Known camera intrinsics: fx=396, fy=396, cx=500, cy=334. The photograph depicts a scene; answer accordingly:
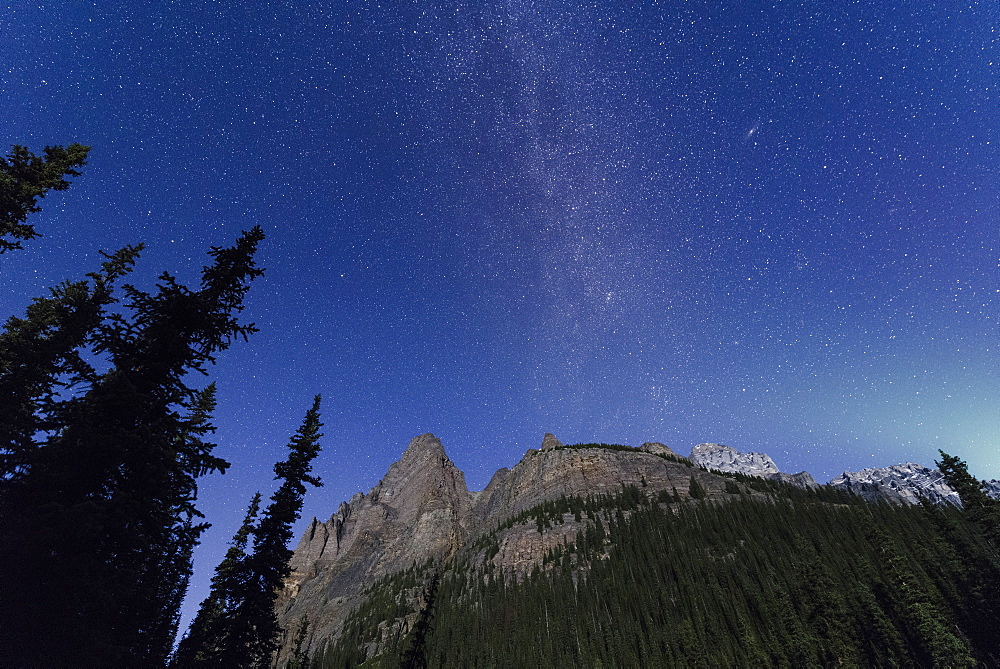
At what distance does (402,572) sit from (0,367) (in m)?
187

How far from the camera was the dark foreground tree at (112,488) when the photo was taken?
9516 millimetres

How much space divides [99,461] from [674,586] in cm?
13224

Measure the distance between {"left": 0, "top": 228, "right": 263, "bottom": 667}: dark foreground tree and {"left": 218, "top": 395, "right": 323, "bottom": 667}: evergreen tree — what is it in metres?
4.21

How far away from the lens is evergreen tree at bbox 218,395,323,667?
17431 mm

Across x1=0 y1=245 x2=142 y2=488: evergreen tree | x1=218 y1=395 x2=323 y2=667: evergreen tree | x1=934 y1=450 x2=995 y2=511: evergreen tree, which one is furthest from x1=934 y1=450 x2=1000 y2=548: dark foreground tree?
x1=0 y1=245 x2=142 y2=488: evergreen tree

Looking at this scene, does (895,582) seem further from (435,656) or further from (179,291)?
(179,291)

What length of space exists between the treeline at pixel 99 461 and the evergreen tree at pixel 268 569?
0.57ft

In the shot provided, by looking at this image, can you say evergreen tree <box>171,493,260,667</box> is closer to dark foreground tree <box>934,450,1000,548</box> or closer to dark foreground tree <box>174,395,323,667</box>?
dark foreground tree <box>174,395,323,667</box>

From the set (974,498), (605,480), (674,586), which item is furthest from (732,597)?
(605,480)

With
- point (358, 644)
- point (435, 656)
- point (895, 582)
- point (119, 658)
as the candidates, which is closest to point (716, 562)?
point (895, 582)

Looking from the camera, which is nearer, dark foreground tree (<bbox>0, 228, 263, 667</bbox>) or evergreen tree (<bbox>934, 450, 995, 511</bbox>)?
dark foreground tree (<bbox>0, 228, 263, 667</bbox>)

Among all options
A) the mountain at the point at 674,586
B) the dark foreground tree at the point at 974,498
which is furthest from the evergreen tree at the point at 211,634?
the dark foreground tree at the point at 974,498

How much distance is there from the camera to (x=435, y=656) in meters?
103

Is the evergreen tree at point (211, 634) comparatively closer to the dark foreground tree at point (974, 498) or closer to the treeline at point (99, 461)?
the treeline at point (99, 461)
